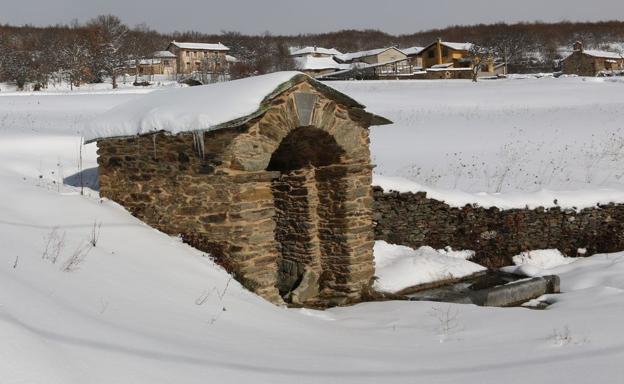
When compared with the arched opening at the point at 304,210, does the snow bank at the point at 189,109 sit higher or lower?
higher

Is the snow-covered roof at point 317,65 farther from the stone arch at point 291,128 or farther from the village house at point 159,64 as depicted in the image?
the stone arch at point 291,128

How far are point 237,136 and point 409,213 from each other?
562cm

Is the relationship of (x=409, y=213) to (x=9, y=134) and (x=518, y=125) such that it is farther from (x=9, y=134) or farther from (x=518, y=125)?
(x=518, y=125)

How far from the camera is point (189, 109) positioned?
7.89 m

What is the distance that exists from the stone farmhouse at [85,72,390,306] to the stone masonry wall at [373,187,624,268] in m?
2.28

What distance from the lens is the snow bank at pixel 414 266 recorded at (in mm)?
10297

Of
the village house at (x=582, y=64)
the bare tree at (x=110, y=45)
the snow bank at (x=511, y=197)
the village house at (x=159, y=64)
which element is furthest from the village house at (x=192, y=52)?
the snow bank at (x=511, y=197)

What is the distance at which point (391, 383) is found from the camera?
13.1ft

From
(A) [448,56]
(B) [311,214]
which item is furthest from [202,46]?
(B) [311,214]

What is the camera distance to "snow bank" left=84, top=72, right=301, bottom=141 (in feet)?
24.6

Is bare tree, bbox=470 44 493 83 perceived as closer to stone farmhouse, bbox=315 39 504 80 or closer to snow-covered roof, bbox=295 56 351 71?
stone farmhouse, bbox=315 39 504 80

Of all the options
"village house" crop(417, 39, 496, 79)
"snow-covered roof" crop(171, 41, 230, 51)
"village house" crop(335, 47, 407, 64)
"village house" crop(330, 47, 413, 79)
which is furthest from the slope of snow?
"snow-covered roof" crop(171, 41, 230, 51)

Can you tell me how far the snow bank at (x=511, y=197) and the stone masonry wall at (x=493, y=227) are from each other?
13cm

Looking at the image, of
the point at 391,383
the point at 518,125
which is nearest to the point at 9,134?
the point at 391,383
